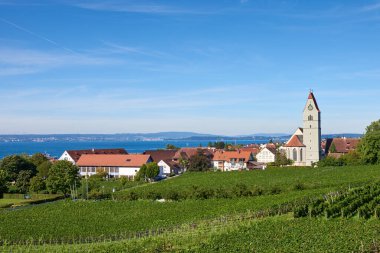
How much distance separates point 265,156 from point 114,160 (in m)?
38.9

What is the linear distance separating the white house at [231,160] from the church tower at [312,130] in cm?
1282

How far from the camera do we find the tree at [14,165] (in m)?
70.6

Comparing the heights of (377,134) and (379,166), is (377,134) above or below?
above

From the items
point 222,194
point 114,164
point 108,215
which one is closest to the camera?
point 108,215

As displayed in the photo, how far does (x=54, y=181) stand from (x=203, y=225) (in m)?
33.5

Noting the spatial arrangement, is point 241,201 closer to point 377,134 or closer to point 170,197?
point 170,197

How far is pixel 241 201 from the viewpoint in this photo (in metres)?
39.8

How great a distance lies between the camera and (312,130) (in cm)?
9275

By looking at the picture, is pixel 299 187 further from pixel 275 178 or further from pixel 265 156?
pixel 265 156

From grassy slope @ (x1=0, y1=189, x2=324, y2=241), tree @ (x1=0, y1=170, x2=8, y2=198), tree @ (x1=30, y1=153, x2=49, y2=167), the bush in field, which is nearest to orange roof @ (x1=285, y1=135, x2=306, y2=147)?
tree @ (x1=30, y1=153, x2=49, y2=167)

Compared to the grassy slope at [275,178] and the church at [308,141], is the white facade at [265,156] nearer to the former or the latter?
the church at [308,141]

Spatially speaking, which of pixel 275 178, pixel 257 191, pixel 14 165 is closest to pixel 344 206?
pixel 257 191

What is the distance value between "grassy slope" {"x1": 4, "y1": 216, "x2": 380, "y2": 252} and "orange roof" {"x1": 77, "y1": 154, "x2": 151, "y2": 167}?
57877 mm

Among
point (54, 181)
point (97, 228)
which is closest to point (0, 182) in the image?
point (54, 181)
